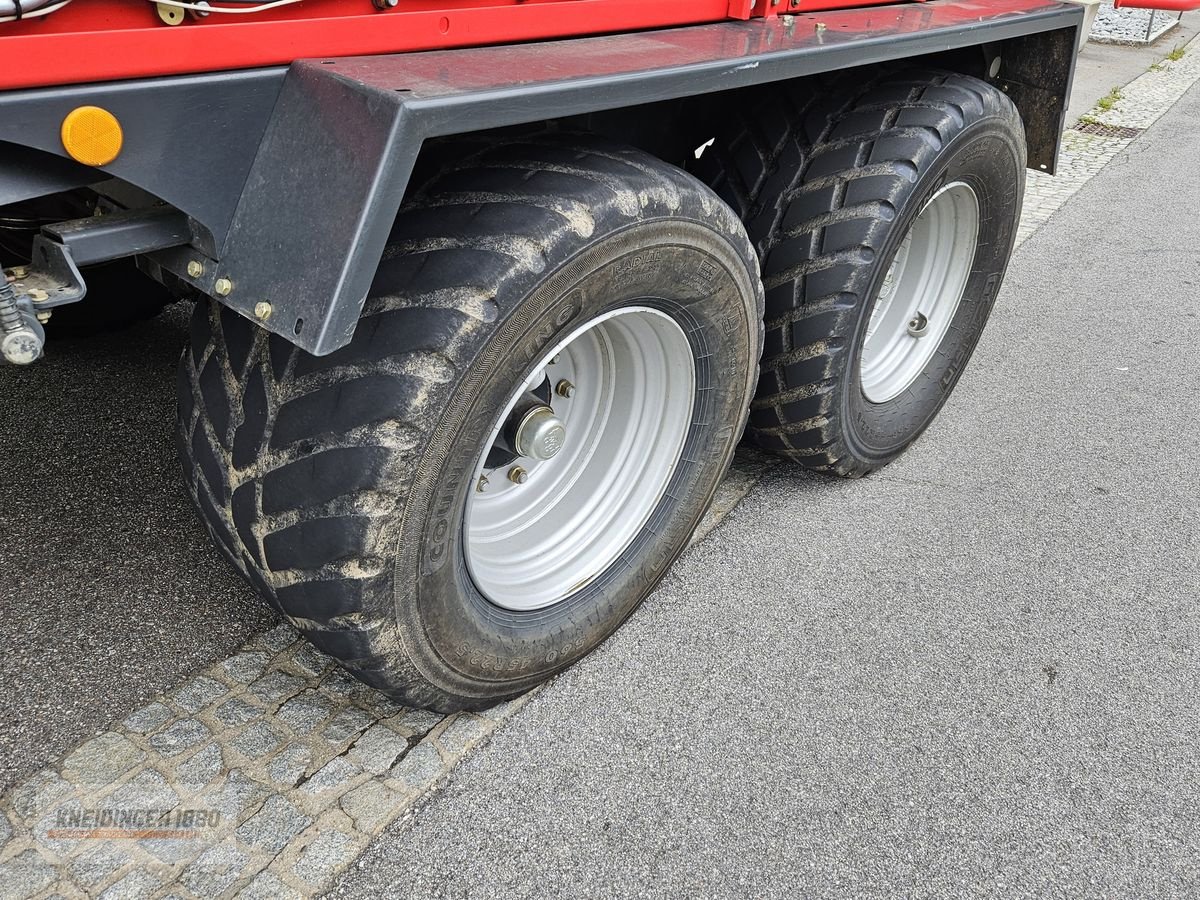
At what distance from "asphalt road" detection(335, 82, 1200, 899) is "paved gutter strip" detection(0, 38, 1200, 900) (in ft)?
0.26

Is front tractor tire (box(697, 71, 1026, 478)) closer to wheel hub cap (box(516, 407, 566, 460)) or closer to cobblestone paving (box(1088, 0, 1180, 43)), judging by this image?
wheel hub cap (box(516, 407, 566, 460))

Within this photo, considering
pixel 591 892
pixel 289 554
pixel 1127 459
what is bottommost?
pixel 1127 459

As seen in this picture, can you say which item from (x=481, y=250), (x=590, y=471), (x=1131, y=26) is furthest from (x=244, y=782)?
(x=1131, y=26)

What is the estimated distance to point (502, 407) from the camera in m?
1.71

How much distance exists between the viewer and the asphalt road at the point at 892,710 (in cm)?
189

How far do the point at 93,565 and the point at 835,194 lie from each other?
2.00 meters

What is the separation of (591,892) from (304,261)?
1.19 m

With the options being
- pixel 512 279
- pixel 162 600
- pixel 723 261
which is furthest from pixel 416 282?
pixel 162 600

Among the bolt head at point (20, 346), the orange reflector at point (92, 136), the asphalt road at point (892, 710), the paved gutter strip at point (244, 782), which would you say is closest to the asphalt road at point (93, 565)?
the paved gutter strip at point (244, 782)

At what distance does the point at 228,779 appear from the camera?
1.94 metres

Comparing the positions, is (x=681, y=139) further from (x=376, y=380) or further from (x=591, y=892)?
(x=591, y=892)

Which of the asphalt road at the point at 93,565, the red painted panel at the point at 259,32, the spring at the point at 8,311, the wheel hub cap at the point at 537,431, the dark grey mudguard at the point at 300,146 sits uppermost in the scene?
the red painted panel at the point at 259,32

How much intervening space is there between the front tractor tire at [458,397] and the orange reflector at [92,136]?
459mm

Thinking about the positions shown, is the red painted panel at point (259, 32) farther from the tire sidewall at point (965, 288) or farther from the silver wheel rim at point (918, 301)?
the silver wheel rim at point (918, 301)
